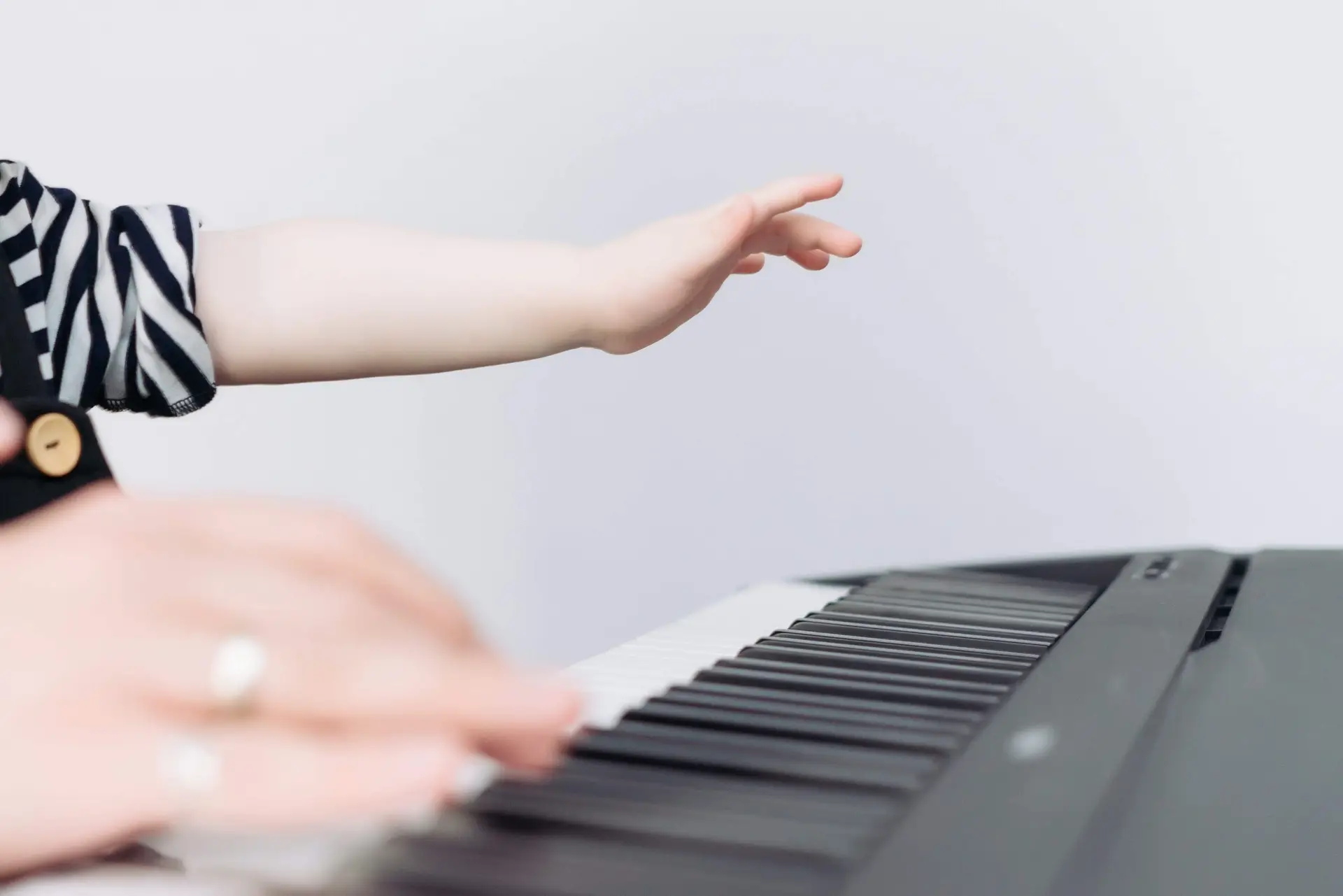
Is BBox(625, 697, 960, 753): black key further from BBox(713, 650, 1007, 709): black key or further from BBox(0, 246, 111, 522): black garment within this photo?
BBox(0, 246, 111, 522): black garment

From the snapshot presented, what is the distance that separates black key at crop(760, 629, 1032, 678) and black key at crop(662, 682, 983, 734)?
2.3 inches

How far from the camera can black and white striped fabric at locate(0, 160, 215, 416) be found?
684mm

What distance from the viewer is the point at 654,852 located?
0.30 meters

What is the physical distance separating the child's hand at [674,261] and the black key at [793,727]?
0.32 meters

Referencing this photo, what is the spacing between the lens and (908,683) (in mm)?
459

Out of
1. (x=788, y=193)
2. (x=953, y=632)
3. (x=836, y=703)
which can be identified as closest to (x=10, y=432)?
(x=836, y=703)

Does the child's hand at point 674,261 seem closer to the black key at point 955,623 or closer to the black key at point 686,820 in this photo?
the black key at point 955,623

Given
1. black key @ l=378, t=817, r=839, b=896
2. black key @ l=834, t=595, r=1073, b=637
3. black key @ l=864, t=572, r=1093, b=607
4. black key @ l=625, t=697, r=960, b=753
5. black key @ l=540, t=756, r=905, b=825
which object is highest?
black key @ l=864, t=572, r=1093, b=607

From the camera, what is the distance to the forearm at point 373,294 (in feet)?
2.35

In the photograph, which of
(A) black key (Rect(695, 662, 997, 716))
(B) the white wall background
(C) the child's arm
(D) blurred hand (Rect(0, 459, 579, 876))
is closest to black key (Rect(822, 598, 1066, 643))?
(A) black key (Rect(695, 662, 997, 716))

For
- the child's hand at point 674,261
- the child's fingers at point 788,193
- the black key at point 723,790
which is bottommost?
the black key at point 723,790

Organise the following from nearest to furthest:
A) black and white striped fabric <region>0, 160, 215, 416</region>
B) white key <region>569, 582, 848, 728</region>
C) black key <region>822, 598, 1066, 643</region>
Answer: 1. white key <region>569, 582, 848, 728</region>
2. black key <region>822, 598, 1066, 643</region>
3. black and white striped fabric <region>0, 160, 215, 416</region>

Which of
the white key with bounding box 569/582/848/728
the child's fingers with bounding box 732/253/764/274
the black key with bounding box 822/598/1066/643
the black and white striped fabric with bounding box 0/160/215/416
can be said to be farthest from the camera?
the child's fingers with bounding box 732/253/764/274

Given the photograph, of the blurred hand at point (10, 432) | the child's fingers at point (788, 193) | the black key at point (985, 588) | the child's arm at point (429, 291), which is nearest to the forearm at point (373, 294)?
the child's arm at point (429, 291)
